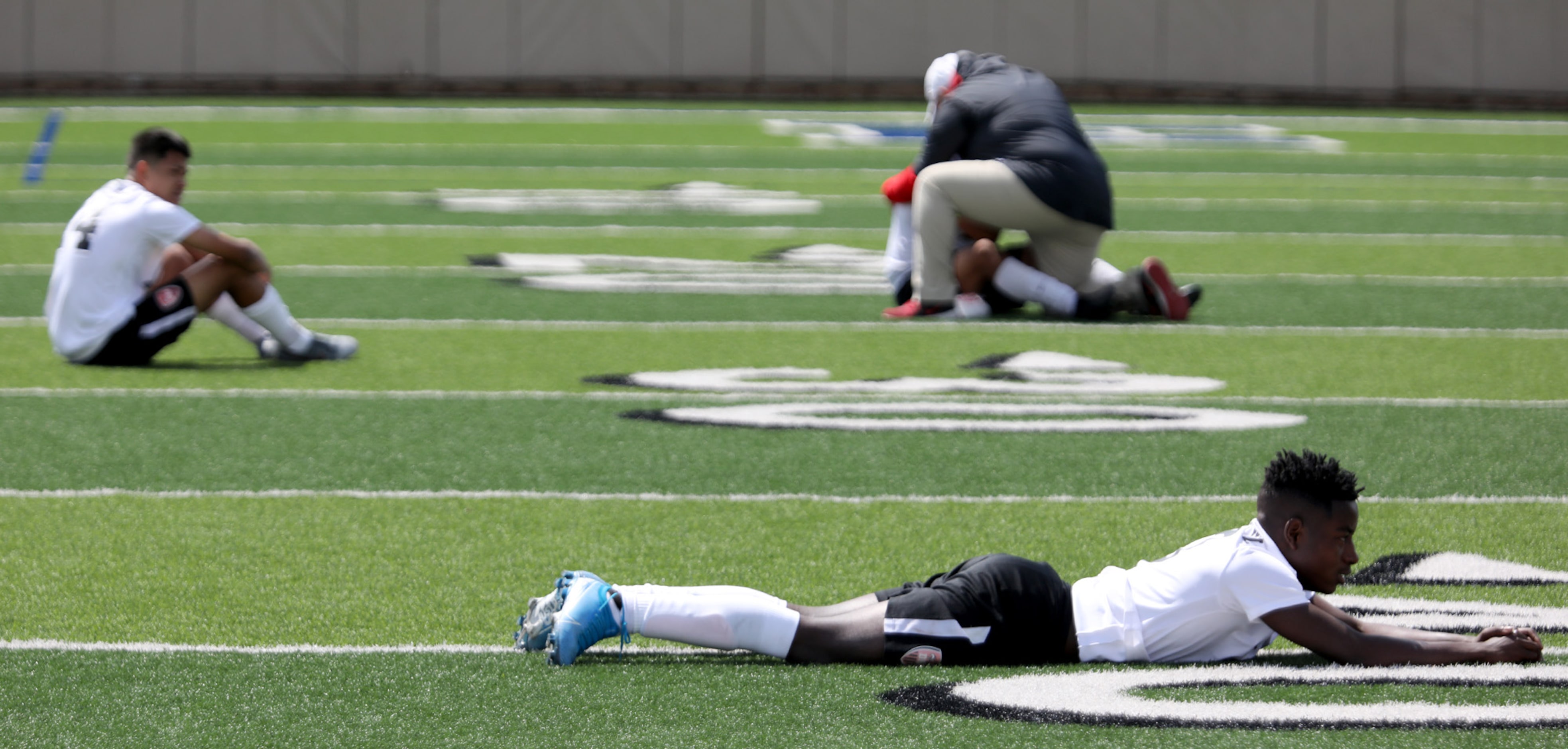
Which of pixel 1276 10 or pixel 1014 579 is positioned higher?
pixel 1276 10

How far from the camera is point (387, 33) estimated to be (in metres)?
27.9

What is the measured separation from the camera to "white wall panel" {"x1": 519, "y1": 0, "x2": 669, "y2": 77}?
2806cm

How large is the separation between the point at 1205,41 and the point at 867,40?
5064 mm

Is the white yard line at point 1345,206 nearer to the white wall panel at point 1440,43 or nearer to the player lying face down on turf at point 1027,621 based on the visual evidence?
the player lying face down on turf at point 1027,621

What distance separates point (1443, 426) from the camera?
7.00m

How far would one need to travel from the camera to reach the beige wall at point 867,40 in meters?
27.7

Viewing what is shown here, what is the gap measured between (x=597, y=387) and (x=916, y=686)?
412cm

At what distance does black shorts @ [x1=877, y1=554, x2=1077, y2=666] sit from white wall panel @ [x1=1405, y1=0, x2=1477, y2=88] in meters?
26.0

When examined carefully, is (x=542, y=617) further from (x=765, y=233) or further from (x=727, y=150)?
(x=727, y=150)

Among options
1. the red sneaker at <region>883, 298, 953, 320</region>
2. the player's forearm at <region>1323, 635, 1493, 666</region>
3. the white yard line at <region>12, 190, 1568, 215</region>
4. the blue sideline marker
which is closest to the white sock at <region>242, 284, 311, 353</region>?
the red sneaker at <region>883, 298, 953, 320</region>

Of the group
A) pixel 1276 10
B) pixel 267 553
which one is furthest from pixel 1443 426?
pixel 1276 10

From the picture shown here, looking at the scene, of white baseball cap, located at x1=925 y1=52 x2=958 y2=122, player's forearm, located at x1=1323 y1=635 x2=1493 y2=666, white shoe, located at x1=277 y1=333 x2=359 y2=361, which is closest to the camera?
player's forearm, located at x1=1323 y1=635 x2=1493 y2=666

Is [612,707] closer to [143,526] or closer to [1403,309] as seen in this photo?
[143,526]

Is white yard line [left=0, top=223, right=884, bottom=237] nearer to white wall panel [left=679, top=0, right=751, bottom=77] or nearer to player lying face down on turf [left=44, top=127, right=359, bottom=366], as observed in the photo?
player lying face down on turf [left=44, top=127, right=359, bottom=366]
